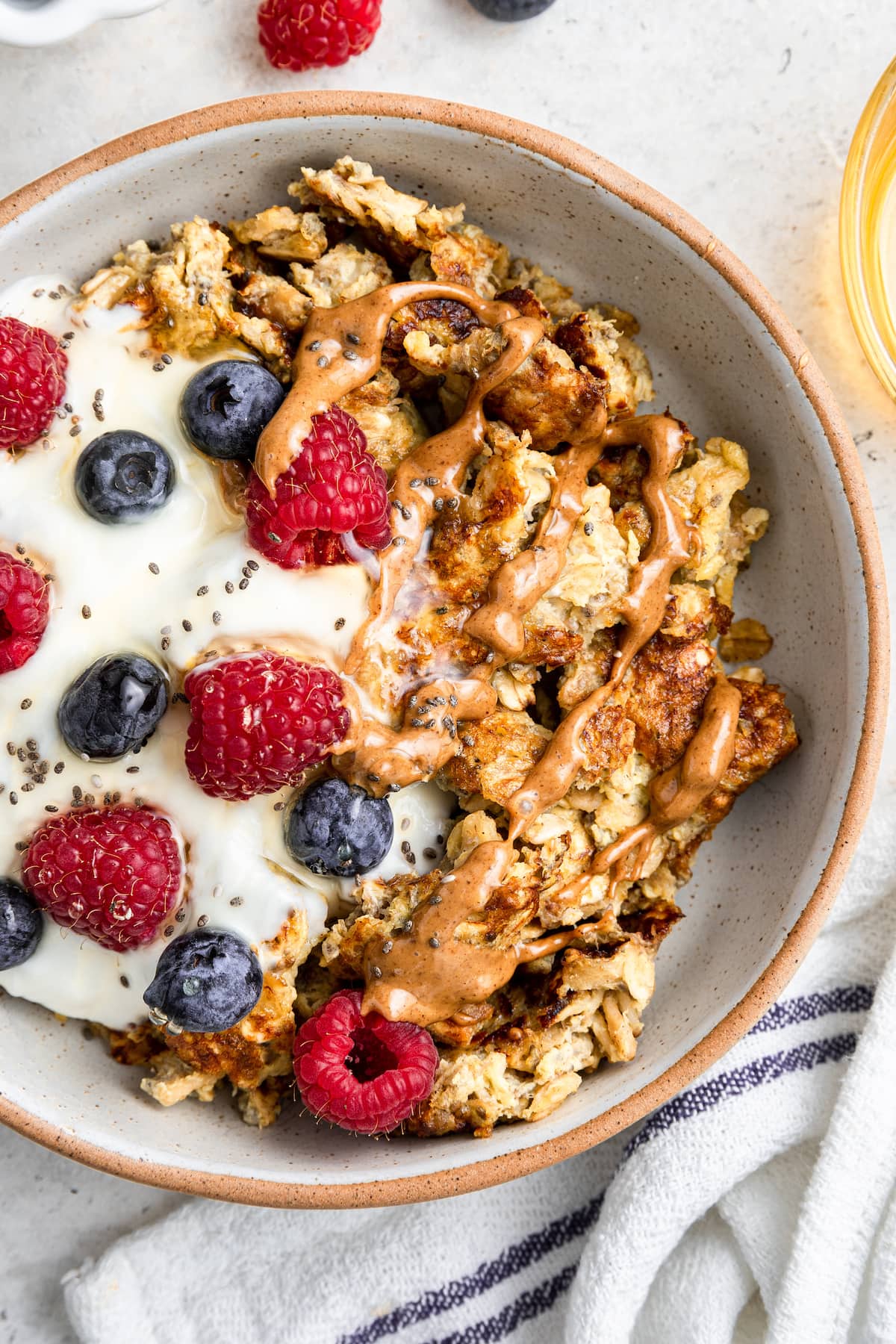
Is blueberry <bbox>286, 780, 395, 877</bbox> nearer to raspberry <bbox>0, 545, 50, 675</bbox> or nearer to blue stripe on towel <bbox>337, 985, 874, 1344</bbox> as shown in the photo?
raspberry <bbox>0, 545, 50, 675</bbox>

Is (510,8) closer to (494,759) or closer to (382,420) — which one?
(382,420)

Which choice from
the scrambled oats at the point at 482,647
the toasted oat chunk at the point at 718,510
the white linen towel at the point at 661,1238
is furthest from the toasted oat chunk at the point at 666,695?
the white linen towel at the point at 661,1238

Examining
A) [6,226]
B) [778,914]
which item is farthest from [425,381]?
[778,914]

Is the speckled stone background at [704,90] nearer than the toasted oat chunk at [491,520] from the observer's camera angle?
No

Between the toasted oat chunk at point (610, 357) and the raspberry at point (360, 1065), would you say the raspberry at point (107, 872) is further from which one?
the toasted oat chunk at point (610, 357)

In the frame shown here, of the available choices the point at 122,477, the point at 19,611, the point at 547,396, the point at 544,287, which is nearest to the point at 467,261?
the point at 544,287

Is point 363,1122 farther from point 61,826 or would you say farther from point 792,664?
point 792,664

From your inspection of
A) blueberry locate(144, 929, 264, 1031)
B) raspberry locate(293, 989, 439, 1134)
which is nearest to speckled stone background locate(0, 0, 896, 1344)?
raspberry locate(293, 989, 439, 1134)
